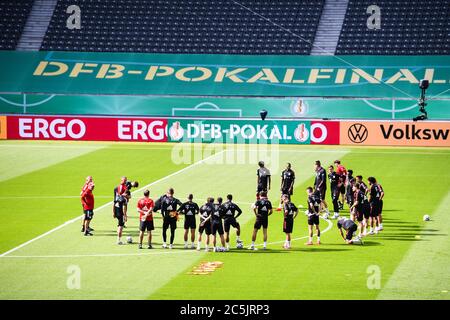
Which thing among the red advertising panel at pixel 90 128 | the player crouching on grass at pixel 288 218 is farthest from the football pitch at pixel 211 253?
the red advertising panel at pixel 90 128

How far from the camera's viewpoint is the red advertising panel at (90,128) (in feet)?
168

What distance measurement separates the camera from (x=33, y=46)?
64938mm

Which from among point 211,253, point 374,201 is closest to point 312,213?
point 374,201

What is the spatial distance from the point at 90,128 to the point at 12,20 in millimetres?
18986

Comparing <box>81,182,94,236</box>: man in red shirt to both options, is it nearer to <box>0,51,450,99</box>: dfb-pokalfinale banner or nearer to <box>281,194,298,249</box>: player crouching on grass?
<box>281,194,298,249</box>: player crouching on grass

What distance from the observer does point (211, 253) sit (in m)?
27.0

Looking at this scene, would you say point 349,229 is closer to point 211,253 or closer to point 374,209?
point 374,209

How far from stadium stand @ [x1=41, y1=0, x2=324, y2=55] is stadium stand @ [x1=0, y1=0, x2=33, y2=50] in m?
2.12

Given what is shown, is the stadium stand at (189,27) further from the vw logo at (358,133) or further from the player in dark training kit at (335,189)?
the player in dark training kit at (335,189)

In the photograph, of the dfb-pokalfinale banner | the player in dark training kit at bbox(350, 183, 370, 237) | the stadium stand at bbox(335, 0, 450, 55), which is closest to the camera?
the player in dark training kit at bbox(350, 183, 370, 237)

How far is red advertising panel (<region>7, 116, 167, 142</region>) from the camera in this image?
51.2 meters

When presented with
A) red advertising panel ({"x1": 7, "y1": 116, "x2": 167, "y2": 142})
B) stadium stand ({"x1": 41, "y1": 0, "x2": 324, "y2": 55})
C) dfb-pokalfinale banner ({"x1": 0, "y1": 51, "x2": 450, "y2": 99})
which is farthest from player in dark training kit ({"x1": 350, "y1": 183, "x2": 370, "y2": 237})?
stadium stand ({"x1": 41, "y1": 0, "x2": 324, "y2": 55})

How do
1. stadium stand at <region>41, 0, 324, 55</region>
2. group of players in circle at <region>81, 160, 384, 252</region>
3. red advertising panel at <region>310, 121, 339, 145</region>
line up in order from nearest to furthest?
group of players in circle at <region>81, 160, 384, 252</region> < red advertising panel at <region>310, 121, 339, 145</region> < stadium stand at <region>41, 0, 324, 55</region>
